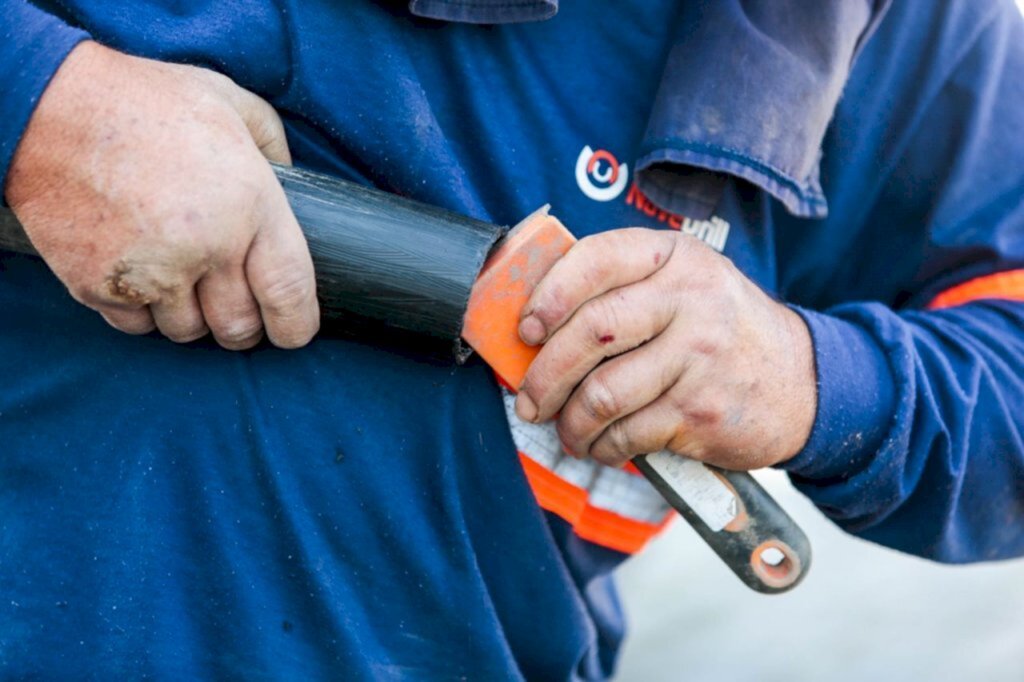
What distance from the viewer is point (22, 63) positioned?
715mm

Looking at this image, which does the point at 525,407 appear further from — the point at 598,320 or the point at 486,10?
the point at 486,10

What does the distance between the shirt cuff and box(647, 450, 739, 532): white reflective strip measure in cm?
10

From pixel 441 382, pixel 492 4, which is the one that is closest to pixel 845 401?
pixel 441 382

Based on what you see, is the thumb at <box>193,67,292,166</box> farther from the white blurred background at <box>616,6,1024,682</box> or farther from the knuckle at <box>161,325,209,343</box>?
the white blurred background at <box>616,6,1024,682</box>

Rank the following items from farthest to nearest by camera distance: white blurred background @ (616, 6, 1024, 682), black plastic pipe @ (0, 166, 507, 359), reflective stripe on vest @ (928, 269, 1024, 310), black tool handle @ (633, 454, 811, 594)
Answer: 1. white blurred background @ (616, 6, 1024, 682)
2. reflective stripe on vest @ (928, 269, 1024, 310)
3. black tool handle @ (633, 454, 811, 594)
4. black plastic pipe @ (0, 166, 507, 359)

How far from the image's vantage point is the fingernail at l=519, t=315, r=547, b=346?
85 cm

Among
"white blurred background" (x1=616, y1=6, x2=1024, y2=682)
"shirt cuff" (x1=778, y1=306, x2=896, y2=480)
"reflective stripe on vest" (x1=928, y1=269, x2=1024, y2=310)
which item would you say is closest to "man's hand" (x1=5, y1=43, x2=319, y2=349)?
"shirt cuff" (x1=778, y1=306, x2=896, y2=480)

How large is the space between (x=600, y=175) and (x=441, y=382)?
0.26 m

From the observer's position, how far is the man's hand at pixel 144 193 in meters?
0.72

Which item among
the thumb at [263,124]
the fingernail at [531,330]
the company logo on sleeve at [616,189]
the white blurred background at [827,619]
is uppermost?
the thumb at [263,124]

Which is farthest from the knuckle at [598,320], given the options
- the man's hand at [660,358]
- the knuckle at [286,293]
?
the knuckle at [286,293]

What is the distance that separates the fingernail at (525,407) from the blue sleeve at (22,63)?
1.48 feet

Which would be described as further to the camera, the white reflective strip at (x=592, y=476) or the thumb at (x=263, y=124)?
the white reflective strip at (x=592, y=476)

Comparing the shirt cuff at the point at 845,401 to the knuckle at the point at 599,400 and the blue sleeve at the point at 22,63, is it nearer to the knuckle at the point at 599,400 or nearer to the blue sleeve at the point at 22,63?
the knuckle at the point at 599,400
